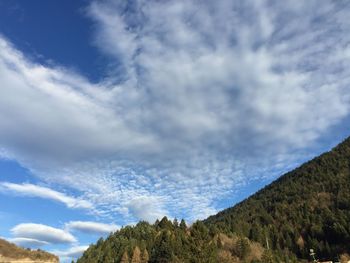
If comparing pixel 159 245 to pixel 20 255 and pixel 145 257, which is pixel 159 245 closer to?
pixel 145 257

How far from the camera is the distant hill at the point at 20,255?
1750cm

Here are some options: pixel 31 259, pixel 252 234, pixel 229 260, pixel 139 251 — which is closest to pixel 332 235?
pixel 252 234

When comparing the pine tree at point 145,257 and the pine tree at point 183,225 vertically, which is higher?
the pine tree at point 183,225

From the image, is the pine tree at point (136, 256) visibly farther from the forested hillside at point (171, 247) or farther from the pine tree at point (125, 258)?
the pine tree at point (125, 258)

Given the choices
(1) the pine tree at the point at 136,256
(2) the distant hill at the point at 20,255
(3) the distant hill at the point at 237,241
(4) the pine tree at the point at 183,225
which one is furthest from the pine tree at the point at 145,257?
(2) the distant hill at the point at 20,255

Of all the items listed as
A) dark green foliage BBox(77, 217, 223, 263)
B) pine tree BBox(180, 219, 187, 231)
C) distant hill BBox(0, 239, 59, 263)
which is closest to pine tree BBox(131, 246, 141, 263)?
dark green foliage BBox(77, 217, 223, 263)

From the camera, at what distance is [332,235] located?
15300cm

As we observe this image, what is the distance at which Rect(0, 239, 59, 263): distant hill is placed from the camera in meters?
17.5

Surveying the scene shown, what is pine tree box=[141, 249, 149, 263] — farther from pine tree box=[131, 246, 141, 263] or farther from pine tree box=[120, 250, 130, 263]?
pine tree box=[120, 250, 130, 263]

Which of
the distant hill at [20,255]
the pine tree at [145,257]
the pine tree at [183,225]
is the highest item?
the pine tree at [183,225]

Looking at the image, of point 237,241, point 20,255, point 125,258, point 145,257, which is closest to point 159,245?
point 145,257

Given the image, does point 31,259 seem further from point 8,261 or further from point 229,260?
point 229,260

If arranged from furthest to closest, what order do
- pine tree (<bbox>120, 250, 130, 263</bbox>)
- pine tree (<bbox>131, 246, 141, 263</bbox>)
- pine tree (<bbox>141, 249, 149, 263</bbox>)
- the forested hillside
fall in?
pine tree (<bbox>120, 250, 130, 263</bbox>), pine tree (<bbox>141, 249, 149, 263</bbox>), pine tree (<bbox>131, 246, 141, 263</bbox>), the forested hillside

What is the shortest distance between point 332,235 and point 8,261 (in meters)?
157
